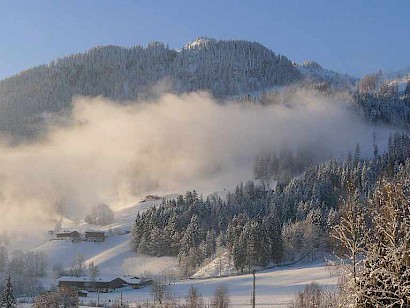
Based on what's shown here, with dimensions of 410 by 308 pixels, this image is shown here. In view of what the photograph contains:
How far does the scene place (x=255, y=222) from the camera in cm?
10481

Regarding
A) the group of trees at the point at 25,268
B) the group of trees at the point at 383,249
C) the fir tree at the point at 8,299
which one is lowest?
the group of trees at the point at 25,268

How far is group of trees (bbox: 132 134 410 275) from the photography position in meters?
100

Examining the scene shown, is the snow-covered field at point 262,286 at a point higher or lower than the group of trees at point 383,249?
lower

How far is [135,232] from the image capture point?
124m

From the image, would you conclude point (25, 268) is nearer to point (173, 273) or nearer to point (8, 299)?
point (173, 273)

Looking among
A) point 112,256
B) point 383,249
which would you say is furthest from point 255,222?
point 383,249

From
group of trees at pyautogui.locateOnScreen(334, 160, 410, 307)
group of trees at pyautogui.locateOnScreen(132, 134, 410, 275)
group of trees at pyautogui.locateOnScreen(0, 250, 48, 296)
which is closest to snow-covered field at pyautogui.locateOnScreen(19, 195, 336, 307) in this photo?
group of trees at pyautogui.locateOnScreen(0, 250, 48, 296)

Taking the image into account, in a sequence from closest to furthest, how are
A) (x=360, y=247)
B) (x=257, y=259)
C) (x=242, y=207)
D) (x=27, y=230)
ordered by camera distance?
(x=360, y=247), (x=257, y=259), (x=242, y=207), (x=27, y=230)

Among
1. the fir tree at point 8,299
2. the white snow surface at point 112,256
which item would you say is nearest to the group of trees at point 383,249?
the fir tree at point 8,299

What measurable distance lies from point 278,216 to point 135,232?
32402 mm

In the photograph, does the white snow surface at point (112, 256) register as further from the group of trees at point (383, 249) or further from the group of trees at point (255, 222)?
the group of trees at point (383, 249)

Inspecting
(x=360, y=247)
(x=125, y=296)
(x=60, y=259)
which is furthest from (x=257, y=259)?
(x=360, y=247)

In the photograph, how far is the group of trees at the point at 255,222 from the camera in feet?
328

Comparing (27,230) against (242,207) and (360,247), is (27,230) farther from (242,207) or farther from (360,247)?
(360,247)
